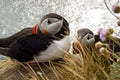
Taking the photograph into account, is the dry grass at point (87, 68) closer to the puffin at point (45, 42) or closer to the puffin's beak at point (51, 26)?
the puffin at point (45, 42)

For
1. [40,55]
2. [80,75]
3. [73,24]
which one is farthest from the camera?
[73,24]

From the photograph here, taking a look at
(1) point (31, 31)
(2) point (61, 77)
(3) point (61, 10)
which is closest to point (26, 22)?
(3) point (61, 10)

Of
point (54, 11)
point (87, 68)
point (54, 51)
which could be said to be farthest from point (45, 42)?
point (54, 11)

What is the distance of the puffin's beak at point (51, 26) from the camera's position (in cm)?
473

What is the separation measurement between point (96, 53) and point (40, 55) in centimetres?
69

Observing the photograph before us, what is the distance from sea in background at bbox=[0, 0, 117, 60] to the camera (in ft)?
42.5

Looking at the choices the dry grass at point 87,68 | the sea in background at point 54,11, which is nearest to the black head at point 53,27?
the dry grass at point 87,68

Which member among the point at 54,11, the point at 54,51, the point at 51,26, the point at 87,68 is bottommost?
the point at 54,11

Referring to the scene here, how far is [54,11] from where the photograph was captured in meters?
16.4

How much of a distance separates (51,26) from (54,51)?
244mm

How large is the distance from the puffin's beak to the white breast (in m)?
0.12

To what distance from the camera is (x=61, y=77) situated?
4.11 metres

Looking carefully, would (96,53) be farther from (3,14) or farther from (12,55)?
(3,14)

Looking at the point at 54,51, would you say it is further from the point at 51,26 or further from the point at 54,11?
the point at 54,11
